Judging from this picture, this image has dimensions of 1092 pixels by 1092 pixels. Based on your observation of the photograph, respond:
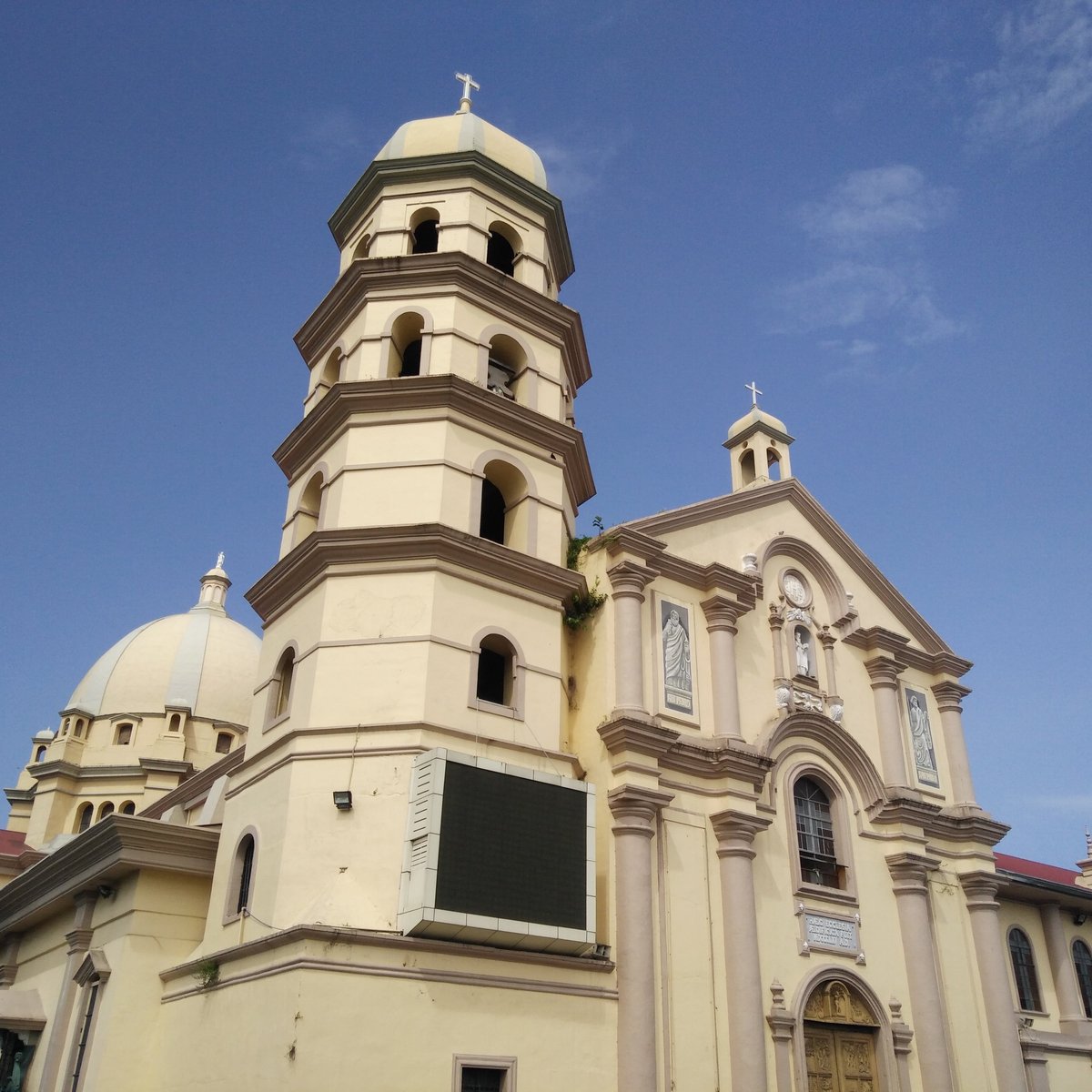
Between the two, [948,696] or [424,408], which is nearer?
[424,408]

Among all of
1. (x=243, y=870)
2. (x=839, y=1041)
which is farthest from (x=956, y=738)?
(x=243, y=870)

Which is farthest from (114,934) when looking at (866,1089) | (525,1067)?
(866,1089)

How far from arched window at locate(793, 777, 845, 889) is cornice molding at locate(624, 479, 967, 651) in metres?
5.42

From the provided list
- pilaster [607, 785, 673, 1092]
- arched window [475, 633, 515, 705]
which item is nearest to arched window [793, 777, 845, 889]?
Answer: pilaster [607, 785, 673, 1092]

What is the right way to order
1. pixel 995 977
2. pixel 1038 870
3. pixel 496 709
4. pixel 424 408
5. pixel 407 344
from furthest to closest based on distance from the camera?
pixel 1038 870, pixel 407 344, pixel 995 977, pixel 424 408, pixel 496 709

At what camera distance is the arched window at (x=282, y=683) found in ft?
60.8

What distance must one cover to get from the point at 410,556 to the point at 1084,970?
63.9 feet

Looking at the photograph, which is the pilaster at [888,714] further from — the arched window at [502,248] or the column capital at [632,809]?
the arched window at [502,248]

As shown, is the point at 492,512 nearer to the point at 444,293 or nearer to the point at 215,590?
the point at 444,293

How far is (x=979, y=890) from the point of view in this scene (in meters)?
22.8

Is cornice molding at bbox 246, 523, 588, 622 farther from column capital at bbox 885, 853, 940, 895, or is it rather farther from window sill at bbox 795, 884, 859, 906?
column capital at bbox 885, 853, 940, 895

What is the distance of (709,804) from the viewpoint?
19344 millimetres

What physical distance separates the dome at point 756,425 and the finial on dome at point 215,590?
26.9 metres

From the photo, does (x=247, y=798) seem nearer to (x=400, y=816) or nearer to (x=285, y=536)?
(x=400, y=816)
